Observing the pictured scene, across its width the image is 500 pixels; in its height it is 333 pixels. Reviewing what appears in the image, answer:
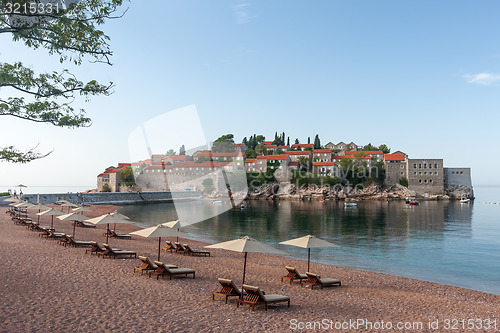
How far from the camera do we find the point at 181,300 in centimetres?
1013

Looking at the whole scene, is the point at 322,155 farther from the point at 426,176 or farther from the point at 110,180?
the point at 110,180

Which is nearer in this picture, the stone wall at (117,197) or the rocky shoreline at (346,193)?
the stone wall at (117,197)

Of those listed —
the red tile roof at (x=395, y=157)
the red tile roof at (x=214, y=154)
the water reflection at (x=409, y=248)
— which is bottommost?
the water reflection at (x=409, y=248)

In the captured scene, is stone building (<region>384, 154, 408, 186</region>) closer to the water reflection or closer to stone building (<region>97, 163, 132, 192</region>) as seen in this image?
the water reflection

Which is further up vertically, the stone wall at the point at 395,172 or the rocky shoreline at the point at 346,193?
the stone wall at the point at 395,172

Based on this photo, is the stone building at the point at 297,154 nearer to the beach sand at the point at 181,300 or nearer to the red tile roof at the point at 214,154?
the red tile roof at the point at 214,154

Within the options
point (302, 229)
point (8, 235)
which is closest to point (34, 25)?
point (8, 235)

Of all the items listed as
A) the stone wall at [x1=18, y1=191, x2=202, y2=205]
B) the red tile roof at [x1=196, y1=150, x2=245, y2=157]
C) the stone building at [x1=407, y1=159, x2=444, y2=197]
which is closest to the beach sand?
the stone wall at [x1=18, y1=191, x2=202, y2=205]

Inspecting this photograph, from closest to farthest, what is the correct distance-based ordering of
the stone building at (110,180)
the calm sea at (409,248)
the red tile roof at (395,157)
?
the calm sea at (409,248), the stone building at (110,180), the red tile roof at (395,157)

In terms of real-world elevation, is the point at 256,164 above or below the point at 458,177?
above

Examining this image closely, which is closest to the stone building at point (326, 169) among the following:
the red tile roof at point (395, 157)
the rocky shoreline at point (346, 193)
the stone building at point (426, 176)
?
the rocky shoreline at point (346, 193)

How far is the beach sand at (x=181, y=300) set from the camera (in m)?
8.12

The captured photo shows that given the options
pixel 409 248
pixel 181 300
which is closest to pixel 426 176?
pixel 409 248

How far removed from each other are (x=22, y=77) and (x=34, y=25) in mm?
1942
